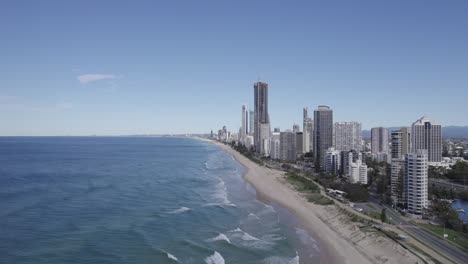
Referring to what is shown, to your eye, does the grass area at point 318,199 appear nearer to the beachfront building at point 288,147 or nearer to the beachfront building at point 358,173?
the beachfront building at point 358,173

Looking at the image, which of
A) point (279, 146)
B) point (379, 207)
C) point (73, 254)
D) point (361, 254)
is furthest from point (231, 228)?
point (279, 146)

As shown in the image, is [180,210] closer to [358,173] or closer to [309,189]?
[309,189]

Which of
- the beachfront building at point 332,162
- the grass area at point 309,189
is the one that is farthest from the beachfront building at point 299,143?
the grass area at point 309,189

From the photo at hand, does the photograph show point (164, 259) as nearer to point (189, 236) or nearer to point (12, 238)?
point (189, 236)

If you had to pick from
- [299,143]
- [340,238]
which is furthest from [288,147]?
[340,238]

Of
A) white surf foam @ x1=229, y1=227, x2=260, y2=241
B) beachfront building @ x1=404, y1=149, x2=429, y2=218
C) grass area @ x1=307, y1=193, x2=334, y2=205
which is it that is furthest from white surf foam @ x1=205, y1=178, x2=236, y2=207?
beachfront building @ x1=404, y1=149, x2=429, y2=218
